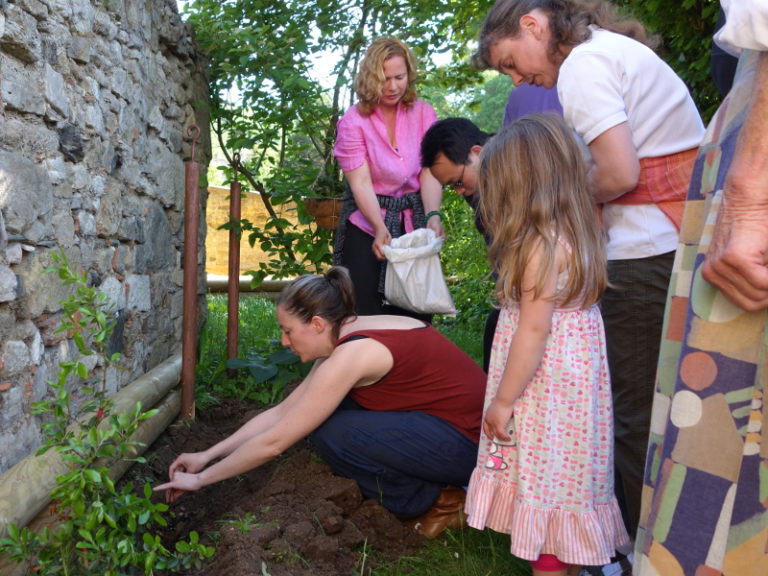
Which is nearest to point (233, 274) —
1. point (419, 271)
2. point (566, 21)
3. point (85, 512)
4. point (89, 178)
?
point (419, 271)

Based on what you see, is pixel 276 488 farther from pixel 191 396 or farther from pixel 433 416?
pixel 191 396

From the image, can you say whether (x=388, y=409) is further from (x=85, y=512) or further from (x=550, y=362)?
(x=85, y=512)

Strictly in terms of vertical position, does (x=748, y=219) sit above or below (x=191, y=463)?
above

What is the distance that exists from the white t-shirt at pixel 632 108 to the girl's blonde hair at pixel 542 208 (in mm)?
88

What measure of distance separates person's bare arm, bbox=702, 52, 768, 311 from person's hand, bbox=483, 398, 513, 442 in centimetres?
99

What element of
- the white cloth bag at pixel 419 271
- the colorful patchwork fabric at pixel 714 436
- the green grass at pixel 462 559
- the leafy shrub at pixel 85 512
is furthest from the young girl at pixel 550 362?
the white cloth bag at pixel 419 271

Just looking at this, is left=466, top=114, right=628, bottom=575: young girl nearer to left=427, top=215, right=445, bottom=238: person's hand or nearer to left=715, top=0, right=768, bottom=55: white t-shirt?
left=715, top=0, right=768, bottom=55: white t-shirt

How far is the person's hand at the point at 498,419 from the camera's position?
2.19 metres

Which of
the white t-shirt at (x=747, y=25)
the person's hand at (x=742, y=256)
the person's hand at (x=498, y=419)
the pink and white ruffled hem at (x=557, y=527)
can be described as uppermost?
the white t-shirt at (x=747, y=25)

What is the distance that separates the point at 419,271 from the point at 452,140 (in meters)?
0.62

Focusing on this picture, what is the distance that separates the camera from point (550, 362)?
7.14ft

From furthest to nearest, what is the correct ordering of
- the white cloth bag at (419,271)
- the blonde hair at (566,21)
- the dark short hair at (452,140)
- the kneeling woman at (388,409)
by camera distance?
the white cloth bag at (419,271) → the dark short hair at (452,140) → the kneeling woman at (388,409) → the blonde hair at (566,21)

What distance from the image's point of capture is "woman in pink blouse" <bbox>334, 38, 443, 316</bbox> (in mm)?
3658

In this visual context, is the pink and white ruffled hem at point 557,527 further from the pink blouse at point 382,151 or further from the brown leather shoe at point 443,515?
the pink blouse at point 382,151
